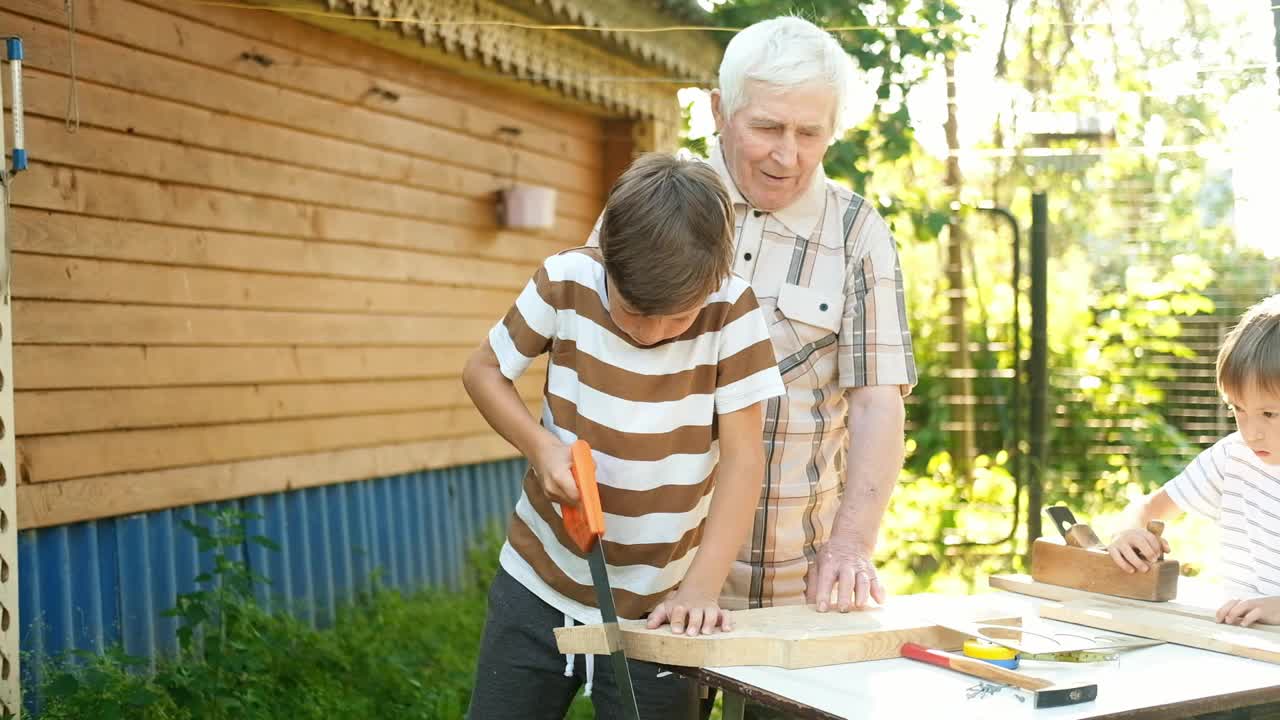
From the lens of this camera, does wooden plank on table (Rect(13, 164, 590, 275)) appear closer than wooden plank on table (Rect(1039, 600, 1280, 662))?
→ No

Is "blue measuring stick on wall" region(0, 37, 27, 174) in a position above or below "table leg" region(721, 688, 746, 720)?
above

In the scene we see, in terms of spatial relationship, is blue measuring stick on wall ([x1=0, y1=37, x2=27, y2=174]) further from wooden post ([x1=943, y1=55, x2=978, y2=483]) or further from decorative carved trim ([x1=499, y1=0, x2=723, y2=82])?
wooden post ([x1=943, y1=55, x2=978, y2=483])

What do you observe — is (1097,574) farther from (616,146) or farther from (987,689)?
(616,146)

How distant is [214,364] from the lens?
4.64m

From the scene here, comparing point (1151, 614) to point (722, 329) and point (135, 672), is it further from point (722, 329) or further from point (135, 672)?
point (135, 672)

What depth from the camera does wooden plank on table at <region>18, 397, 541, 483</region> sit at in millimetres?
3973

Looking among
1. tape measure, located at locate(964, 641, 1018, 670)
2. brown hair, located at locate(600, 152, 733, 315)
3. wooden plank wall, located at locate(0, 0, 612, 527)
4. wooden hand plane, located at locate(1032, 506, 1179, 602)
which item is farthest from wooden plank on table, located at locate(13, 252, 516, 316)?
tape measure, located at locate(964, 641, 1018, 670)

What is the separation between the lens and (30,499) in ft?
12.8

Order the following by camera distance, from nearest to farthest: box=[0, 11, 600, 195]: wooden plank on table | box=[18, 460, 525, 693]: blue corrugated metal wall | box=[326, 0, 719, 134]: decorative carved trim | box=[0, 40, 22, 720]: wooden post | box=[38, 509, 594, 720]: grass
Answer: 1. box=[0, 40, 22, 720]: wooden post
2. box=[38, 509, 594, 720]: grass
3. box=[0, 11, 600, 195]: wooden plank on table
4. box=[18, 460, 525, 693]: blue corrugated metal wall
5. box=[326, 0, 719, 134]: decorative carved trim

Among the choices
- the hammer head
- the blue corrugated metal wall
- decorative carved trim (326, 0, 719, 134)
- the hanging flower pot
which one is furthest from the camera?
the hanging flower pot

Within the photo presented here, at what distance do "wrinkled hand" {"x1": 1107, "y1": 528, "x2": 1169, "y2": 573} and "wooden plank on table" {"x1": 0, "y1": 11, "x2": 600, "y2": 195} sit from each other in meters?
3.32

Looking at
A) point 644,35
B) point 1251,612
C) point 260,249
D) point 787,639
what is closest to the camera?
point 787,639

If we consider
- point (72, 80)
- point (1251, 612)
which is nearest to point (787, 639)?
point (1251, 612)

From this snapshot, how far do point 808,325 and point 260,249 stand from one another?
3.12 metres
